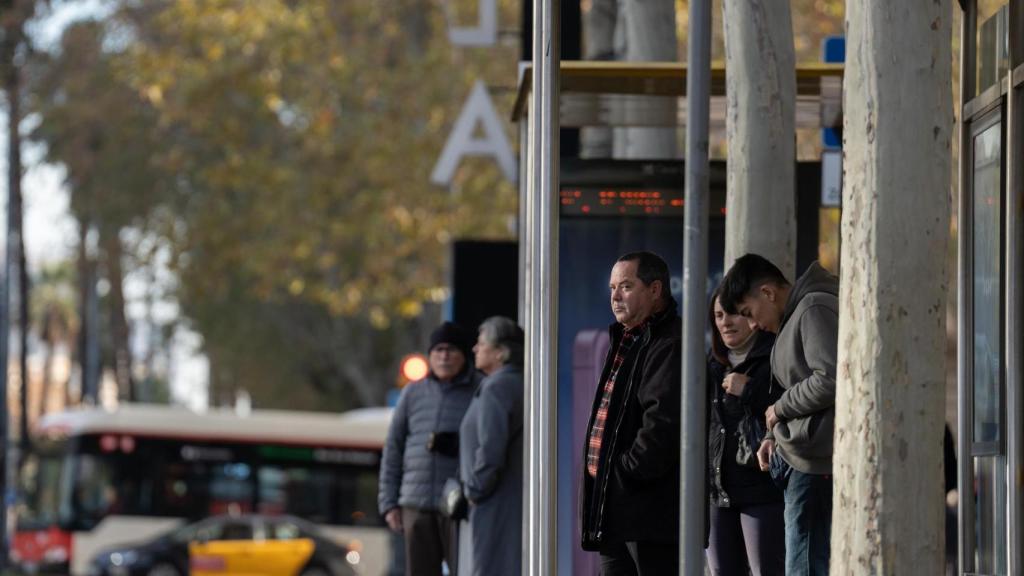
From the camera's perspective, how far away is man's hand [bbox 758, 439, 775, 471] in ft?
23.7

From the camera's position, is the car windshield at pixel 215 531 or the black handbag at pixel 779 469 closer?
the black handbag at pixel 779 469

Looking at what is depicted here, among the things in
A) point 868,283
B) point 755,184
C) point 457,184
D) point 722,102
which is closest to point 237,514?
point 457,184

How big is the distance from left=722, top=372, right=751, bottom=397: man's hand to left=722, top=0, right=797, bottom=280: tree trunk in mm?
1824

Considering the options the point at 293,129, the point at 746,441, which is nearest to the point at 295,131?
the point at 293,129

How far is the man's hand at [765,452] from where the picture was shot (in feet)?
23.7

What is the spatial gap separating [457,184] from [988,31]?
77.2 ft

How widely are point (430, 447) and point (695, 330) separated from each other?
17.6 ft

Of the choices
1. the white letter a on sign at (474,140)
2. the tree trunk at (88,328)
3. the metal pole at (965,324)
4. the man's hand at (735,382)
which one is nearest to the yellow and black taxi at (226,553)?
the white letter a on sign at (474,140)

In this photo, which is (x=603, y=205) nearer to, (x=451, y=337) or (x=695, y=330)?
(x=451, y=337)

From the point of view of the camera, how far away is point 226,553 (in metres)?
30.0

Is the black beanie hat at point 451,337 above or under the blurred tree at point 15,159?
under

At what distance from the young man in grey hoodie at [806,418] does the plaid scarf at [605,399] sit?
49 cm

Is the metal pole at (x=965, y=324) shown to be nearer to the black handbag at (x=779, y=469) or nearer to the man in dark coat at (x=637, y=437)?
the black handbag at (x=779, y=469)

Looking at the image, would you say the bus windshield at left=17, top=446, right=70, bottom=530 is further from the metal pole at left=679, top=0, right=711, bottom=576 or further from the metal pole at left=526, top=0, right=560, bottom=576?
the metal pole at left=679, top=0, right=711, bottom=576
